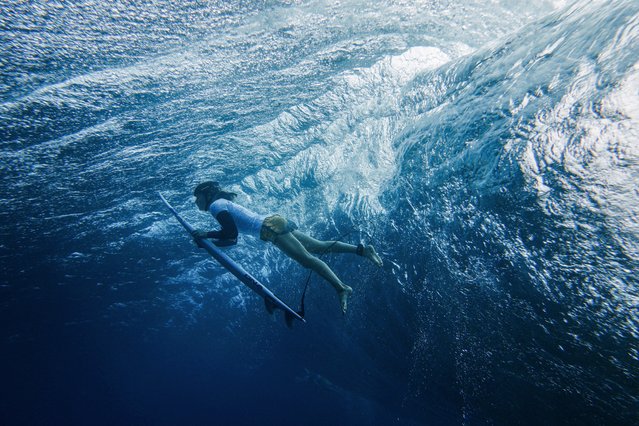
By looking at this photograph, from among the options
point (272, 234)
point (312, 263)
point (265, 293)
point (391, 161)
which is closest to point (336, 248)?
point (312, 263)

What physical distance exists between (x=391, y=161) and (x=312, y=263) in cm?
487

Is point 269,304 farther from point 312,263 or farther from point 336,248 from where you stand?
point 336,248

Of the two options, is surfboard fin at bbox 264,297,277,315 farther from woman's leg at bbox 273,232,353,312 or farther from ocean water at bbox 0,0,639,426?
ocean water at bbox 0,0,639,426

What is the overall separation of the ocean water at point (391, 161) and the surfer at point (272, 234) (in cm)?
317

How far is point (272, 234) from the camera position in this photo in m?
4.90

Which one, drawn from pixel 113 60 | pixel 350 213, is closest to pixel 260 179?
pixel 350 213

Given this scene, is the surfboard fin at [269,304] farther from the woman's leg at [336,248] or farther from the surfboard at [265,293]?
the woman's leg at [336,248]

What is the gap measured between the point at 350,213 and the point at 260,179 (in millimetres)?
3798

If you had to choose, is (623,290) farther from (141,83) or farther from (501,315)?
(141,83)

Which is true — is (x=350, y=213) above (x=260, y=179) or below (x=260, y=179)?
below

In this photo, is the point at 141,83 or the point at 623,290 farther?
the point at 141,83

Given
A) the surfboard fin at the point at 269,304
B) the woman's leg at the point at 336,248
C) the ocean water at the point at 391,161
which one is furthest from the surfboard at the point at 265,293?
the ocean water at the point at 391,161

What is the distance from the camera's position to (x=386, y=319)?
11.0 meters

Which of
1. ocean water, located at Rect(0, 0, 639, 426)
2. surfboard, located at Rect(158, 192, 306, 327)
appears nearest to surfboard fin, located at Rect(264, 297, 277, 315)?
surfboard, located at Rect(158, 192, 306, 327)
